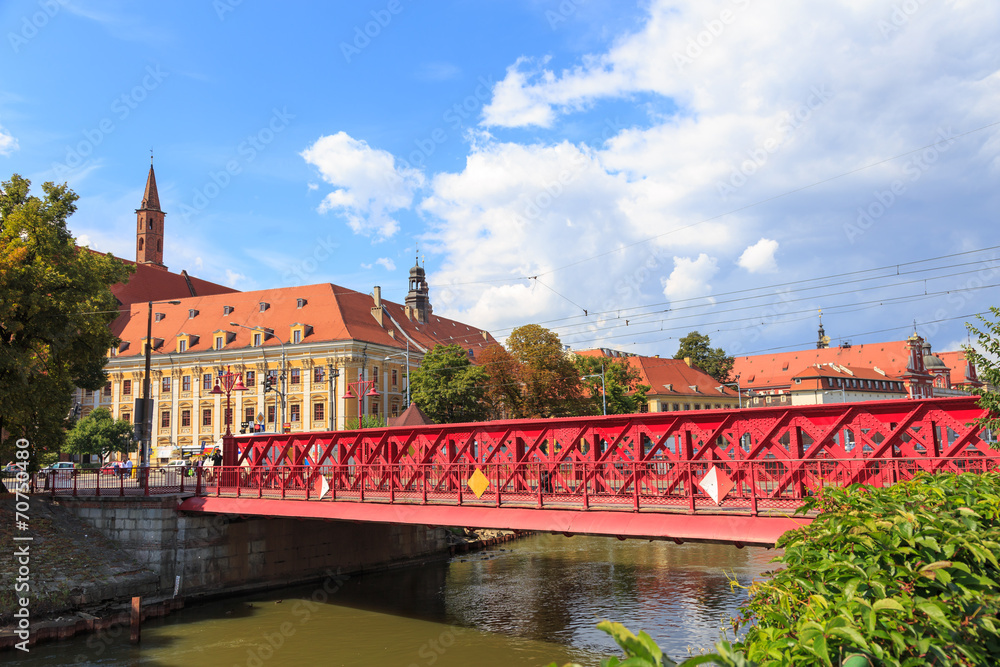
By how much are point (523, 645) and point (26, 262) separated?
20.6 m

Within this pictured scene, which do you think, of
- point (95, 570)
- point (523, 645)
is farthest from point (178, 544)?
point (523, 645)

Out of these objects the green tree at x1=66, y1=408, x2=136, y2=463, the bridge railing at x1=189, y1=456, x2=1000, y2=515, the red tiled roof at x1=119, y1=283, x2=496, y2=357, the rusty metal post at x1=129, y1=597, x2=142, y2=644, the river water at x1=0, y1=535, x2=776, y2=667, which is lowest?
the river water at x1=0, y1=535, x2=776, y2=667

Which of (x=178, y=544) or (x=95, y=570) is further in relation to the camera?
(x=178, y=544)

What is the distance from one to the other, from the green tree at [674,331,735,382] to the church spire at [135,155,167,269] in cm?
6531

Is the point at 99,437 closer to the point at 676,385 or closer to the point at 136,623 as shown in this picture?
the point at 136,623

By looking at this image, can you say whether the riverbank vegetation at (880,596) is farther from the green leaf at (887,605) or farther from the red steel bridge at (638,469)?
the red steel bridge at (638,469)

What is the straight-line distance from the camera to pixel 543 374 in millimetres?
50438

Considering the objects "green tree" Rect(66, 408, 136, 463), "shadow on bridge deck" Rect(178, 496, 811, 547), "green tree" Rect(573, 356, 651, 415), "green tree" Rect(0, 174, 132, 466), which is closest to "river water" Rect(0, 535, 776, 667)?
"shadow on bridge deck" Rect(178, 496, 811, 547)

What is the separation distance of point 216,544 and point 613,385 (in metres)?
39.7

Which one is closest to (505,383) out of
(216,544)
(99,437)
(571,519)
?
(216,544)

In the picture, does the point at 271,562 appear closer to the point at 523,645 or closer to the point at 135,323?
the point at 523,645

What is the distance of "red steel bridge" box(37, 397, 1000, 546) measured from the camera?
41.9 feet

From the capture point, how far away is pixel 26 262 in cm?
2497

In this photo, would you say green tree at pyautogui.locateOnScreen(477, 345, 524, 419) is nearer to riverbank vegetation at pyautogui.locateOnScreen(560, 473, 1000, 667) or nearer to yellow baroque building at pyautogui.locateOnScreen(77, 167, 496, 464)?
yellow baroque building at pyautogui.locateOnScreen(77, 167, 496, 464)
